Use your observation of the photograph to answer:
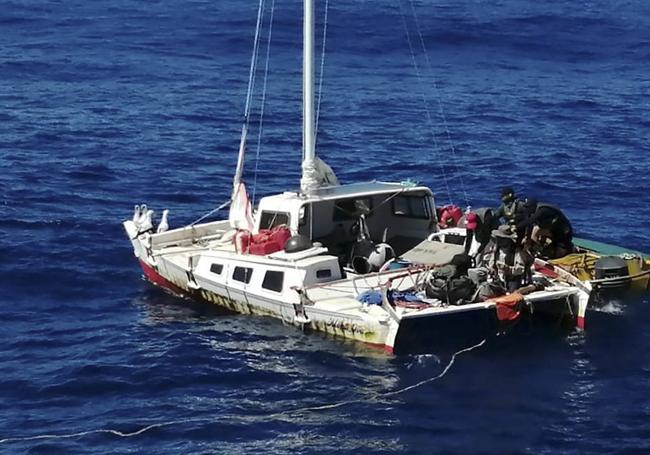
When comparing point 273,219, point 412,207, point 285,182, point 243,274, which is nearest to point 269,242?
point 243,274

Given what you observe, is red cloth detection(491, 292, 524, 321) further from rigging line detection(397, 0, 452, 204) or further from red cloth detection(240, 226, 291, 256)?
rigging line detection(397, 0, 452, 204)

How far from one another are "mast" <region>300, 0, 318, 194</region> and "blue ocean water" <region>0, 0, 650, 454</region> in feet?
17.0

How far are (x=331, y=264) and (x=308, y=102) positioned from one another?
575cm

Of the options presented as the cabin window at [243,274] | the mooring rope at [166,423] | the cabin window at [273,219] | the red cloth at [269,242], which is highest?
the cabin window at [273,219]

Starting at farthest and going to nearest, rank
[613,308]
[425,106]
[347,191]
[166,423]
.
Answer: [425,106] → [347,191] → [613,308] → [166,423]

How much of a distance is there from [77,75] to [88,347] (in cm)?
3963

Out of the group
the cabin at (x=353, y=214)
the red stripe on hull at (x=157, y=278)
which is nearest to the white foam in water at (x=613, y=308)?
the cabin at (x=353, y=214)

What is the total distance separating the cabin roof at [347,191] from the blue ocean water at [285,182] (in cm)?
441

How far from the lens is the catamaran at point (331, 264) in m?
39.2

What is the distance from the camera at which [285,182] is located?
200 ft

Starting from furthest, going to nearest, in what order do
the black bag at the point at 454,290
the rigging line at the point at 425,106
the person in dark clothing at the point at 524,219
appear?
the rigging line at the point at 425,106 → the person in dark clothing at the point at 524,219 → the black bag at the point at 454,290

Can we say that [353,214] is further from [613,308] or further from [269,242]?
[613,308]

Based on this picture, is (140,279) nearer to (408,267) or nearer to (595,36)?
(408,267)

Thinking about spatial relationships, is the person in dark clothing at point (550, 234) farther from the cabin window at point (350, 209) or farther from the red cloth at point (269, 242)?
the red cloth at point (269, 242)
